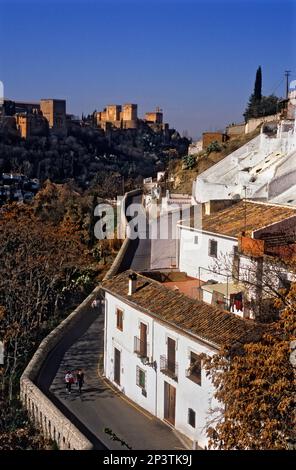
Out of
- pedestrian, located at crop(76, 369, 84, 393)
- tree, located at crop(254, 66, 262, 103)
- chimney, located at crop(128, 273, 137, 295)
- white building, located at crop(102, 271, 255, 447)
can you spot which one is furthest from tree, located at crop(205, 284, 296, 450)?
tree, located at crop(254, 66, 262, 103)

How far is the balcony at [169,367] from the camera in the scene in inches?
586

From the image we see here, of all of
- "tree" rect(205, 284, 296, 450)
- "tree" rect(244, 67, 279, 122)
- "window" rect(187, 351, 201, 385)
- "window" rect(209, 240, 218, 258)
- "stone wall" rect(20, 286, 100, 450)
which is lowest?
"stone wall" rect(20, 286, 100, 450)

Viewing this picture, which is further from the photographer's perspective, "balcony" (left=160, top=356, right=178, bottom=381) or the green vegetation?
the green vegetation

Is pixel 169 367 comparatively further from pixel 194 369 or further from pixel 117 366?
pixel 117 366

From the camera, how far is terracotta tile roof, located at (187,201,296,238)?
64.6ft

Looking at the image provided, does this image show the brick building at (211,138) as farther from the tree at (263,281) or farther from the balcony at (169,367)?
the balcony at (169,367)

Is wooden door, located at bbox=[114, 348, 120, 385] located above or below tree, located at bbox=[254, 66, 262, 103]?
below

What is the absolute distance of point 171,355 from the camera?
595 inches

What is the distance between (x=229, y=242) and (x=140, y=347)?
178 inches

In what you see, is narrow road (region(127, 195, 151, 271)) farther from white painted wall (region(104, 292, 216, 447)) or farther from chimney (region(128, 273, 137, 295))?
chimney (region(128, 273, 137, 295))

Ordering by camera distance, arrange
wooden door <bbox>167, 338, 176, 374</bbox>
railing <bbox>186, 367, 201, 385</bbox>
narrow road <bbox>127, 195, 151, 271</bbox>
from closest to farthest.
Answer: railing <bbox>186, 367, 201, 385</bbox>
wooden door <bbox>167, 338, 176, 374</bbox>
narrow road <bbox>127, 195, 151, 271</bbox>

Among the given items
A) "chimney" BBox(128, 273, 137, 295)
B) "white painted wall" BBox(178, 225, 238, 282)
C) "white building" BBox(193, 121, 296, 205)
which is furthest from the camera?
"white building" BBox(193, 121, 296, 205)

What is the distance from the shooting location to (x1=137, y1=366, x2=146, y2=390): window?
16219 millimetres
